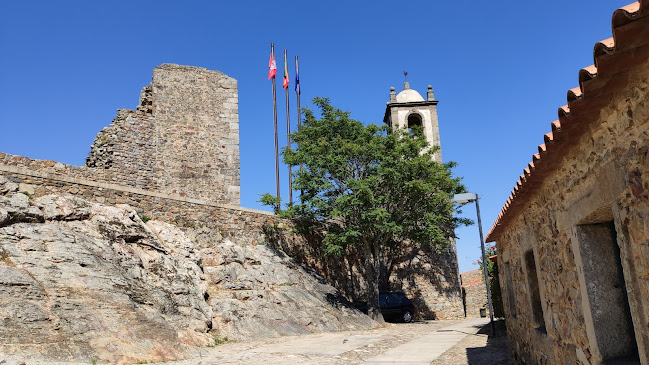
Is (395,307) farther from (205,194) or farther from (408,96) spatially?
(408,96)

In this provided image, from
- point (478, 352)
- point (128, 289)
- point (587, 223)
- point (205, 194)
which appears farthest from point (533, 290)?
point (205, 194)

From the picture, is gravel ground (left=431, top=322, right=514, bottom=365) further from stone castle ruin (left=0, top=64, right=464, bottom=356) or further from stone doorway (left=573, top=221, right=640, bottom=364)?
stone doorway (left=573, top=221, right=640, bottom=364)

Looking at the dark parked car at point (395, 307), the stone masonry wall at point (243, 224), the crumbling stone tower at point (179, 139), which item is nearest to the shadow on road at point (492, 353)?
the dark parked car at point (395, 307)

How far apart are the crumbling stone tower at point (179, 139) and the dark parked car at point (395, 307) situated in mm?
7914

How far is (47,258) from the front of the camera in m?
10.2

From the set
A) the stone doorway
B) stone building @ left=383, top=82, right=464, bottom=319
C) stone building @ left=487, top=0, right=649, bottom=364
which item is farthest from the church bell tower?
the stone doorway

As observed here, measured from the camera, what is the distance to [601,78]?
2.86 metres

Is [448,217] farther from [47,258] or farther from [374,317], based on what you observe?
[47,258]

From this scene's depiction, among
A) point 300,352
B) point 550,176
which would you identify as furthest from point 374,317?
point 550,176

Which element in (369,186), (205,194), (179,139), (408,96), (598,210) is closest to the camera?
(598,210)

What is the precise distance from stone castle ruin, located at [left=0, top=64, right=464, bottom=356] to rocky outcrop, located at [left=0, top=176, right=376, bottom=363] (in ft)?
0.29

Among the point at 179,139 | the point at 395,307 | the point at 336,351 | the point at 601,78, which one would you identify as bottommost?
the point at 336,351

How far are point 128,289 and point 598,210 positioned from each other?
31.9ft

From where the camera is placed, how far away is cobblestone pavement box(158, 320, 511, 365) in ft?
30.7
